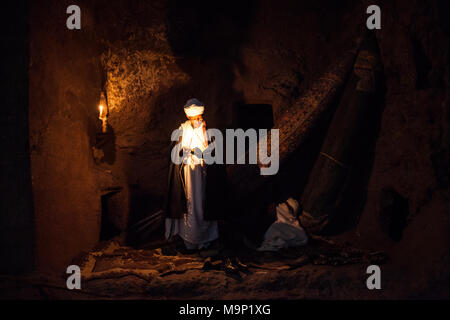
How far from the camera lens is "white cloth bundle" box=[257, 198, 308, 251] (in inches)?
186

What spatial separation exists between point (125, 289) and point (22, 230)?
1384 mm

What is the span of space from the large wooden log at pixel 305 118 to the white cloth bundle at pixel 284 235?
617mm

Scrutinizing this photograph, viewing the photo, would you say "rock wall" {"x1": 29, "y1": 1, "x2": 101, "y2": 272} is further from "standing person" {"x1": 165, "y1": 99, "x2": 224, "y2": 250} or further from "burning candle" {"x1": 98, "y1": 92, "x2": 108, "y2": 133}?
"standing person" {"x1": 165, "y1": 99, "x2": 224, "y2": 250}

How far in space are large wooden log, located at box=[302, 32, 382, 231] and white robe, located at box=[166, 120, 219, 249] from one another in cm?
164

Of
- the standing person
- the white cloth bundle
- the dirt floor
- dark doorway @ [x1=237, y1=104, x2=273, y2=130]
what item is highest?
dark doorway @ [x1=237, y1=104, x2=273, y2=130]

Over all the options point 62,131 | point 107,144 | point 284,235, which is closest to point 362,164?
point 284,235

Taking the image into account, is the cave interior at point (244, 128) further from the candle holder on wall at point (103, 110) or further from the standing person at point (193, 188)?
the standing person at point (193, 188)

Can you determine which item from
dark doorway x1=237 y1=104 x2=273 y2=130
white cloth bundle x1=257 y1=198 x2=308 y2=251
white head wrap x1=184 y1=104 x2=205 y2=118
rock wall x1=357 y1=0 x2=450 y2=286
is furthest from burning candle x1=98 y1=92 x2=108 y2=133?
rock wall x1=357 y1=0 x2=450 y2=286

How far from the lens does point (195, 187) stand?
4539mm

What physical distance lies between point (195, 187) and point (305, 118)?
1.95 m

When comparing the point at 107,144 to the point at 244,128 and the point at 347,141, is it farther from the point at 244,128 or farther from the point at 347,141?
the point at 347,141

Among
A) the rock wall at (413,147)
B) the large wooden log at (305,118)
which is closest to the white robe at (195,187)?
the large wooden log at (305,118)

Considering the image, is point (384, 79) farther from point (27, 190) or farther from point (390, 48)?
point (27, 190)

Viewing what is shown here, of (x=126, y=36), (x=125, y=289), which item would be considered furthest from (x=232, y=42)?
(x=125, y=289)
